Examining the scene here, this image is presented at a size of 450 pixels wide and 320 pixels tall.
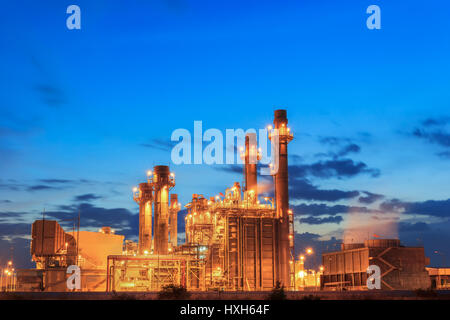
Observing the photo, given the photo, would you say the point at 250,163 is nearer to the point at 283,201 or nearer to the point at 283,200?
the point at 283,200

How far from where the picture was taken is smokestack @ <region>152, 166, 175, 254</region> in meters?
96.2

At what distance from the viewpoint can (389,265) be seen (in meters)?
83.1

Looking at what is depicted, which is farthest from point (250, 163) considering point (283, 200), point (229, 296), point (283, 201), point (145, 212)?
point (229, 296)

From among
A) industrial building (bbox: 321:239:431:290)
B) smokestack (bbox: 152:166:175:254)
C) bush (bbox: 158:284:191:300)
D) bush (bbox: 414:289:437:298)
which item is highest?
smokestack (bbox: 152:166:175:254)

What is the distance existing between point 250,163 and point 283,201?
876 cm

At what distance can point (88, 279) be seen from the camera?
93.3 metres

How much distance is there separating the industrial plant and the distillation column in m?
0.15

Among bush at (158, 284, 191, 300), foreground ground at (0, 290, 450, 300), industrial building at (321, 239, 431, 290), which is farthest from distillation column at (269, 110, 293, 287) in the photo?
bush at (158, 284, 191, 300)

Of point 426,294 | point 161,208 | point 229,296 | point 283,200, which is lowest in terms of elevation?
point 426,294

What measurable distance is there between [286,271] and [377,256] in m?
13.6

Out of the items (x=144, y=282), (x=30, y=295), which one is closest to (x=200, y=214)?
(x=144, y=282)

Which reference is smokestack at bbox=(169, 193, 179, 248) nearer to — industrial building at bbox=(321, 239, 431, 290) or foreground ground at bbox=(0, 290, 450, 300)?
industrial building at bbox=(321, 239, 431, 290)

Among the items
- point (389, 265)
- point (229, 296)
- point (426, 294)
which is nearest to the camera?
point (229, 296)
